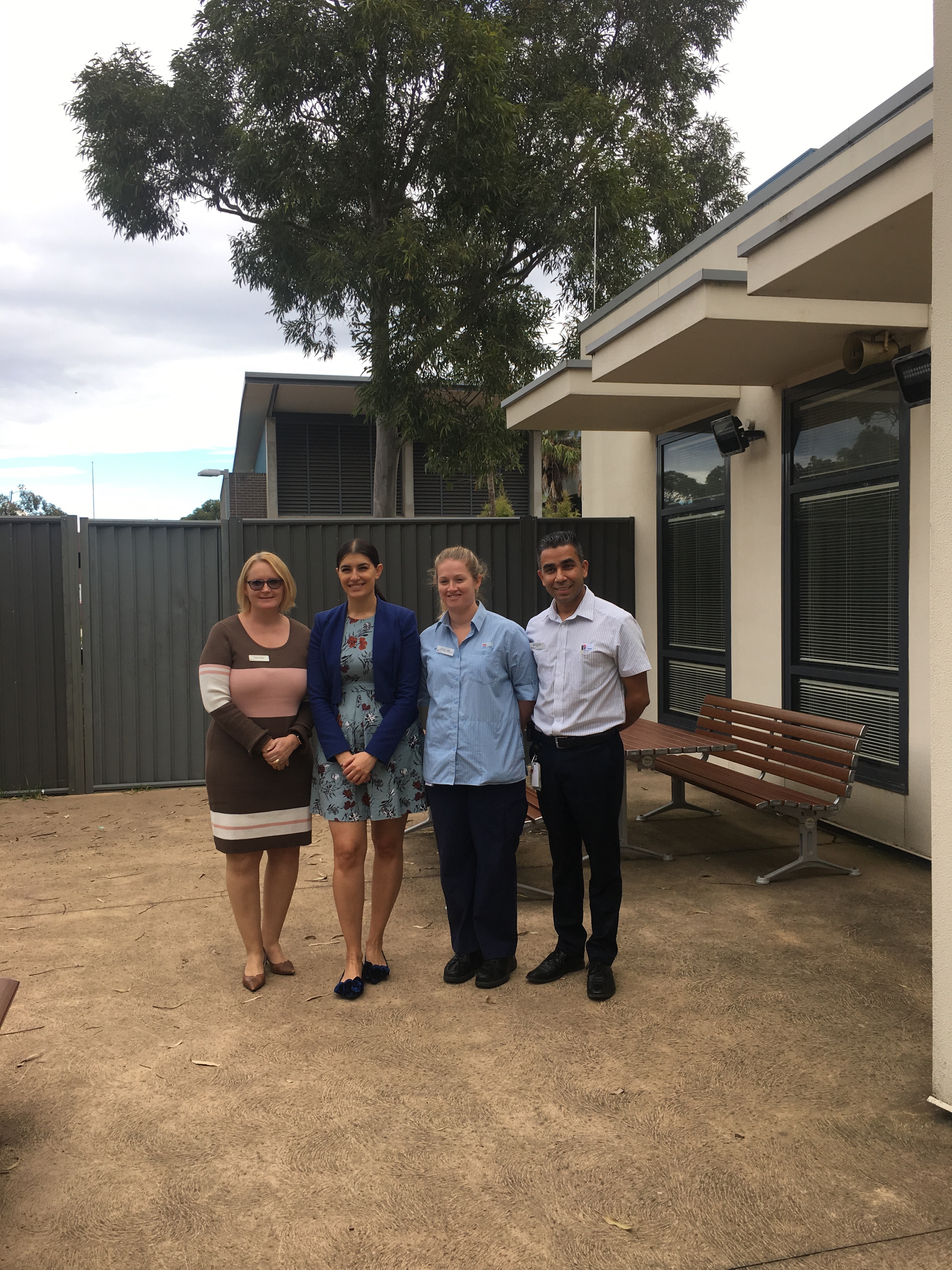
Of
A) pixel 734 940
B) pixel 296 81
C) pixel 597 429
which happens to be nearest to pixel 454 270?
pixel 296 81

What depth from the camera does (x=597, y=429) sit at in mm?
8945

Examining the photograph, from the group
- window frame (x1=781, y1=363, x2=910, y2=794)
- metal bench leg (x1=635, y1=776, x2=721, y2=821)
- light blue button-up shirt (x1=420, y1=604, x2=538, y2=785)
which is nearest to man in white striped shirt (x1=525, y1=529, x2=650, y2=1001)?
light blue button-up shirt (x1=420, y1=604, x2=538, y2=785)

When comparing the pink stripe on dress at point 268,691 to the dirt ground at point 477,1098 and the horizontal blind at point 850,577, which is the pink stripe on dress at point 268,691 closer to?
the dirt ground at point 477,1098

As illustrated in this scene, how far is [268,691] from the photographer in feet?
12.9

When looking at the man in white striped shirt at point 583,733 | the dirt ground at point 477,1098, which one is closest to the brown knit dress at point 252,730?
the dirt ground at point 477,1098

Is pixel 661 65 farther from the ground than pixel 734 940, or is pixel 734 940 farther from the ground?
pixel 661 65

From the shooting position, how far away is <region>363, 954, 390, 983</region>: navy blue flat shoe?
4.01 metres

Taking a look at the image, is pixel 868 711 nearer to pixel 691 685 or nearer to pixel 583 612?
pixel 691 685

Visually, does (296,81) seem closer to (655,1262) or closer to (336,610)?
(336,610)

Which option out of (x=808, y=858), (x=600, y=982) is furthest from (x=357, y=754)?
(x=808, y=858)

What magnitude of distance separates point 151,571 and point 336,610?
15.7ft

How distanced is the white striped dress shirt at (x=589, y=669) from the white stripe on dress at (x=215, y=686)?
127cm

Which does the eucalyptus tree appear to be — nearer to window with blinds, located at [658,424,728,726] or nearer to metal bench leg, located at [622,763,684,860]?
window with blinds, located at [658,424,728,726]

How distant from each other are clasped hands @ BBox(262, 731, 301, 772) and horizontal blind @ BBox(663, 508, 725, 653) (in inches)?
196
